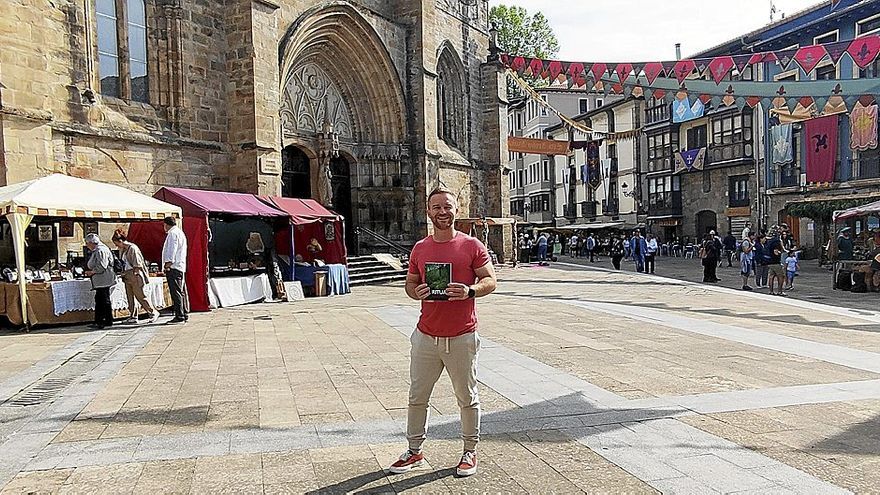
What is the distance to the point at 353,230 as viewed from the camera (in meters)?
22.2

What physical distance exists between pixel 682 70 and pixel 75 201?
13.9 metres

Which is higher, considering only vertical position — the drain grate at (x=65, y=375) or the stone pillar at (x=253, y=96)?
the stone pillar at (x=253, y=96)

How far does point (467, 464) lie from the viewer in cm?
371

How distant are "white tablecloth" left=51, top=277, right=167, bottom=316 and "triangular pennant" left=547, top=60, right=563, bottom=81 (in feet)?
42.6

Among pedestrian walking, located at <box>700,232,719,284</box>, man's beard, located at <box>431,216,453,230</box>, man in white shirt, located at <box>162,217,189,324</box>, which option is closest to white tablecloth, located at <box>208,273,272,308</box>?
man in white shirt, located at <box>162,217,189,324</box>

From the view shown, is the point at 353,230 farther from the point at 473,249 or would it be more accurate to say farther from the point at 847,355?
the point at 473,249

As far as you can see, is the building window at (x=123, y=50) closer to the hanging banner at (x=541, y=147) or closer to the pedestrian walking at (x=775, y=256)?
the pedestrian walking at (x=775, y=256)

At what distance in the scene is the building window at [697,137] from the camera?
39969 mm

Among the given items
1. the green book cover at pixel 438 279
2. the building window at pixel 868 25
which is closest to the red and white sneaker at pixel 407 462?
the green book cover at pixel 438 279

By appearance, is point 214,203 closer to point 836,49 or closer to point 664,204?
point 836,49

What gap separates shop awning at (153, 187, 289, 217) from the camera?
42.5ft

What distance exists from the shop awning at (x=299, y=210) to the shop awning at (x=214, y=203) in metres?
0.23

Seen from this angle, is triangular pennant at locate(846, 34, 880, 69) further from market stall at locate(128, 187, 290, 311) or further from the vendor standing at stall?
the vendor standing at stall

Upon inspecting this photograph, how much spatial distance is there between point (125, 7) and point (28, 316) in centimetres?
817
